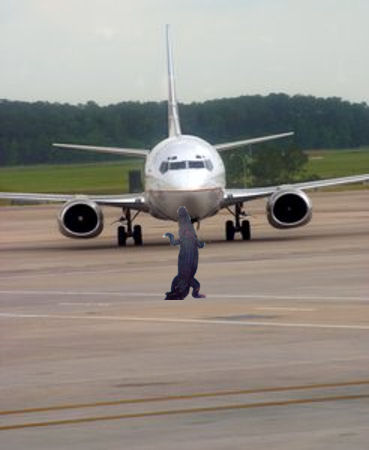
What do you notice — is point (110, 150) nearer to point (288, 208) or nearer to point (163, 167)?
point (163, 167)

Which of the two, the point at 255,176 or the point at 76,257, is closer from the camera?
the point at 76,257

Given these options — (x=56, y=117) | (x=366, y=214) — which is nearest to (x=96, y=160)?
(x=56, y=117)

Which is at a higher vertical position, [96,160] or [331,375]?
[96,160]

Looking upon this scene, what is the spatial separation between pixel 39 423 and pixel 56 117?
78.4 metres

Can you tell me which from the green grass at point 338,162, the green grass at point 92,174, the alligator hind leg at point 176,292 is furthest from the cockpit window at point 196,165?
the green grass at point 338,162

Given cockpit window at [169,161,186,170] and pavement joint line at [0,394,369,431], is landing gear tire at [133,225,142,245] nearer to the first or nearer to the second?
cockpit window at [169,161,186,170]

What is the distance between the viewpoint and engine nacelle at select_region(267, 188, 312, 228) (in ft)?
148

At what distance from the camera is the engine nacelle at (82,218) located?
44.5 meters

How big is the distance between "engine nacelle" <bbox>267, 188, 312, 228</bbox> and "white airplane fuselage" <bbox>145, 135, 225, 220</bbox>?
60.1 inches

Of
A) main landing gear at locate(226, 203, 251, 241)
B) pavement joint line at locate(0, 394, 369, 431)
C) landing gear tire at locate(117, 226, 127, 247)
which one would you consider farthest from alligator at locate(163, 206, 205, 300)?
main landing gear at locate(226, 203, 251, 241)

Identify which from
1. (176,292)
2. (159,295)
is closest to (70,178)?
(159,295)

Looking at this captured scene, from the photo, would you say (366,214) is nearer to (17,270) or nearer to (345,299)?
(17,270)

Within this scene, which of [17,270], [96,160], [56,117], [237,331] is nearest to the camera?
[237,331]

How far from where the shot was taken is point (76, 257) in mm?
40688
